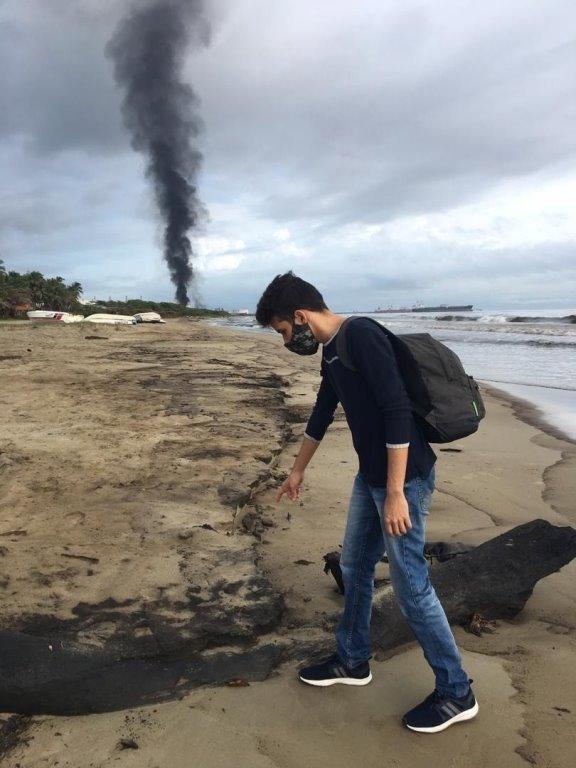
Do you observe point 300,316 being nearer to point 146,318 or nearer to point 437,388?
point 437,388

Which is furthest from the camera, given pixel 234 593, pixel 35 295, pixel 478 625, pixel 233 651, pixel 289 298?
pixel 35 295

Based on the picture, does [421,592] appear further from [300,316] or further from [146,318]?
[146,318]

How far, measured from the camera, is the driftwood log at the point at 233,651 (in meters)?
2.30

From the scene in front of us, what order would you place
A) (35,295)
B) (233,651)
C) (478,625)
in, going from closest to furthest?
(233,651)
(478,625)
(35,295)

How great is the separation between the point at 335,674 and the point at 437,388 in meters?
1.36

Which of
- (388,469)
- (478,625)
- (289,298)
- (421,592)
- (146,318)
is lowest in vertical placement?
(478,625)

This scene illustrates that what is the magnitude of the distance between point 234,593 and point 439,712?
1.30 m

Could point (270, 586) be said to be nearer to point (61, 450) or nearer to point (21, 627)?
point (21, 627)

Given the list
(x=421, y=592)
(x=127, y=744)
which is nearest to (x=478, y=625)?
(x=421, y=592)

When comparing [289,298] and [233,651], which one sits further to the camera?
[233,651]

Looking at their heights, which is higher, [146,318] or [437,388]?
[146,318]

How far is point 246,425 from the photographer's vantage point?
7.01 meters

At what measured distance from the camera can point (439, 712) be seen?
216 cm

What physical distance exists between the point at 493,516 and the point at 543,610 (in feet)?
4.88
